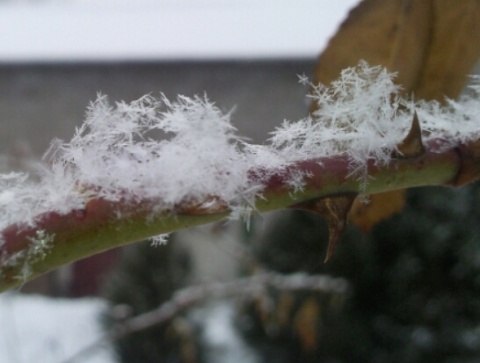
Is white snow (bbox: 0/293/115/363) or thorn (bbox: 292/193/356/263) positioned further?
white snow (bbox: 0/293/115/363)

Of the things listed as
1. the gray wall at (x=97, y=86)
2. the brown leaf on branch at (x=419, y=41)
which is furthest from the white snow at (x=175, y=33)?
the brown leaf on branch at (x=419, y=41)

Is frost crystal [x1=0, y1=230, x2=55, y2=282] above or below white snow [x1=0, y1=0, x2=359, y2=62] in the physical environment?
below

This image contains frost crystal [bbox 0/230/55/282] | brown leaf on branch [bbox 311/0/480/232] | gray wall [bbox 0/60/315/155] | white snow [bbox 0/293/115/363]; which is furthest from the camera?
white snow [bbox 0/293/115/363]

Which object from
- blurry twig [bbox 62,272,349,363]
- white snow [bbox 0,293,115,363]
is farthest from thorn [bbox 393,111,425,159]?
white snow [bbox 0,293,115,363]

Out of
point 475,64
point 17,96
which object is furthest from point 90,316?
point 475,64

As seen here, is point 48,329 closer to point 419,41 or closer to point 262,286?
point 262,286

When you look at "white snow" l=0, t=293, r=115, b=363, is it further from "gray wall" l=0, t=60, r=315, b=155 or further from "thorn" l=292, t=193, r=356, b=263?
"thorn" l=292, t=193, r=356, b=263

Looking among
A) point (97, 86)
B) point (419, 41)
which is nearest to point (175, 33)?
point (97, 86)
